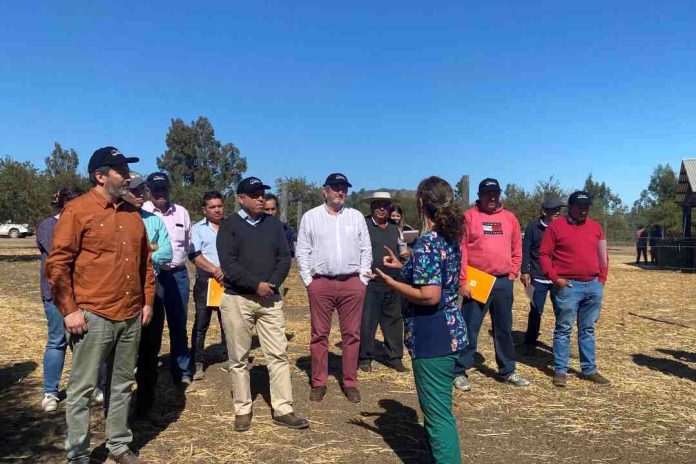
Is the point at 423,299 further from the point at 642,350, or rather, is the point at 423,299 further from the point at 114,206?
the point at 642,350

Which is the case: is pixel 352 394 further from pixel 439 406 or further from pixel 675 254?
pixel 675 254

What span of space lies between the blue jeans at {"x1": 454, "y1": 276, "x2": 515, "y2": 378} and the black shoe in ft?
3.01

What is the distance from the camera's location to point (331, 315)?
17.1ft

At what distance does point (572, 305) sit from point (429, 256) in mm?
3089

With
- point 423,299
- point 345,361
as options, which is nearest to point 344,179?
point 345,361

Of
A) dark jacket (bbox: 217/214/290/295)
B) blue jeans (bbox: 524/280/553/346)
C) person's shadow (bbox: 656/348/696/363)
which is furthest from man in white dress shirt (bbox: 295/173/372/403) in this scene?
person's shadow (bbox: 656/348/696/363)

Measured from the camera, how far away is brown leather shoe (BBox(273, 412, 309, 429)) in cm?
449

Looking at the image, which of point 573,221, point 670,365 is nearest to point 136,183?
point 573,221

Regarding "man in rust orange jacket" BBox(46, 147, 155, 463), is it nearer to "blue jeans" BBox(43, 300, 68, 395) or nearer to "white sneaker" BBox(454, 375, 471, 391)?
"blue jeans" BBox(43, 300, 68, 395)

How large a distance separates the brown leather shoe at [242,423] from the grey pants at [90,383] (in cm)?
98

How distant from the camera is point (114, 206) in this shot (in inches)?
143

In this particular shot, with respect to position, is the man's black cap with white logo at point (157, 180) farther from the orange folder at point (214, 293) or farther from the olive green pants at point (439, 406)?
the olive green pants at point (439, 406)

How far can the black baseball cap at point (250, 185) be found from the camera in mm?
4637

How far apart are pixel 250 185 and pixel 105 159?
4.30 ft
